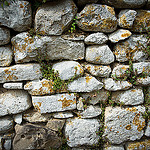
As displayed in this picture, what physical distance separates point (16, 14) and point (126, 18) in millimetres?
1486

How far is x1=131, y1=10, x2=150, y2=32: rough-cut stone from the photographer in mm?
1995

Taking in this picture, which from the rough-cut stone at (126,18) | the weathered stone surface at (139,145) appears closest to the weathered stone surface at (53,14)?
the rough-cut stone at (126,18)

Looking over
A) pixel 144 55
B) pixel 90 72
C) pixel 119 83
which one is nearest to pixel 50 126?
pixel 90 72

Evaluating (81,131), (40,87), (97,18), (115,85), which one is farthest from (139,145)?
(97,18)

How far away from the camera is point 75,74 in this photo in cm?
202

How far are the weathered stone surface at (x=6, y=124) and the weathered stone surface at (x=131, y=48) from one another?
6.27ft

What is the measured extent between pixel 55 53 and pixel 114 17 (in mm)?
984

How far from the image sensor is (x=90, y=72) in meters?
2.09

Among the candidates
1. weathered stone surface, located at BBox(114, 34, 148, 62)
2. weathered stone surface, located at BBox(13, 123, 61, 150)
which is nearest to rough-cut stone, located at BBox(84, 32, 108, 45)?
weathered stone surface, located at BBox(114, 34, 148, 62)

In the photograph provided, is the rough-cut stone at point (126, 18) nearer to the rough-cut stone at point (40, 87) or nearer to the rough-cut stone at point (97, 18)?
the rough-cut stone at point (97, 18)

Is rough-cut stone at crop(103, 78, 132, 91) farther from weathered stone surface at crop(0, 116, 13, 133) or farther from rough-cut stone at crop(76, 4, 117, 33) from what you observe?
weathered stone surface at crop(0, 116, 13, 133)

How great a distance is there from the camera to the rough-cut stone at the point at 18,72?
6.38ft

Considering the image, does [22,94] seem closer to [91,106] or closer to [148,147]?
[91,106]

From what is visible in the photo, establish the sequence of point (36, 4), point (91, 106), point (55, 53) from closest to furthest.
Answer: point (36, 4) → point (55, 53) → point (91, 106)
